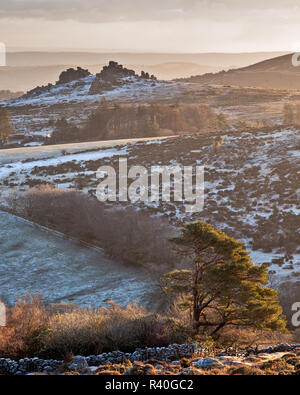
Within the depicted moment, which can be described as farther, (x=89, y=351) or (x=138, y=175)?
(x=138, y=175)

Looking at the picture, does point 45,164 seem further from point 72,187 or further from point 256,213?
point 256,213

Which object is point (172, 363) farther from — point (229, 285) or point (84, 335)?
point (229, 285)

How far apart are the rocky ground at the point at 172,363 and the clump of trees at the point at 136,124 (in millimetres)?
69132

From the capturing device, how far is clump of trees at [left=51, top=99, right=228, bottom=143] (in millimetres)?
81812

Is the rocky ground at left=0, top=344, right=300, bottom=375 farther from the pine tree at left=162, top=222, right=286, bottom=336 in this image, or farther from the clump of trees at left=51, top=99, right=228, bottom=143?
the clump of trees at left=51, top=99, right=228, bottom=143

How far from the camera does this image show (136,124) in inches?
3354

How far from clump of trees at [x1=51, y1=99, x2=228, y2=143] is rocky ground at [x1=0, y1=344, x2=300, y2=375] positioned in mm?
69132

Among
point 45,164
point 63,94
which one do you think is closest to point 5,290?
point 45,164

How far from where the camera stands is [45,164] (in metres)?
54.4

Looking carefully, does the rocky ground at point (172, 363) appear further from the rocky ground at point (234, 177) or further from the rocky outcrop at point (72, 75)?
the rocky outcrop at point (72, 75)

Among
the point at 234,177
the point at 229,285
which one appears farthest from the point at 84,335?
the point at 234,177

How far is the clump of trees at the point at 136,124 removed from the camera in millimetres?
81812

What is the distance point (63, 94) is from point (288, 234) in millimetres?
141072

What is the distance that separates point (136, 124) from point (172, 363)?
7485 cm
